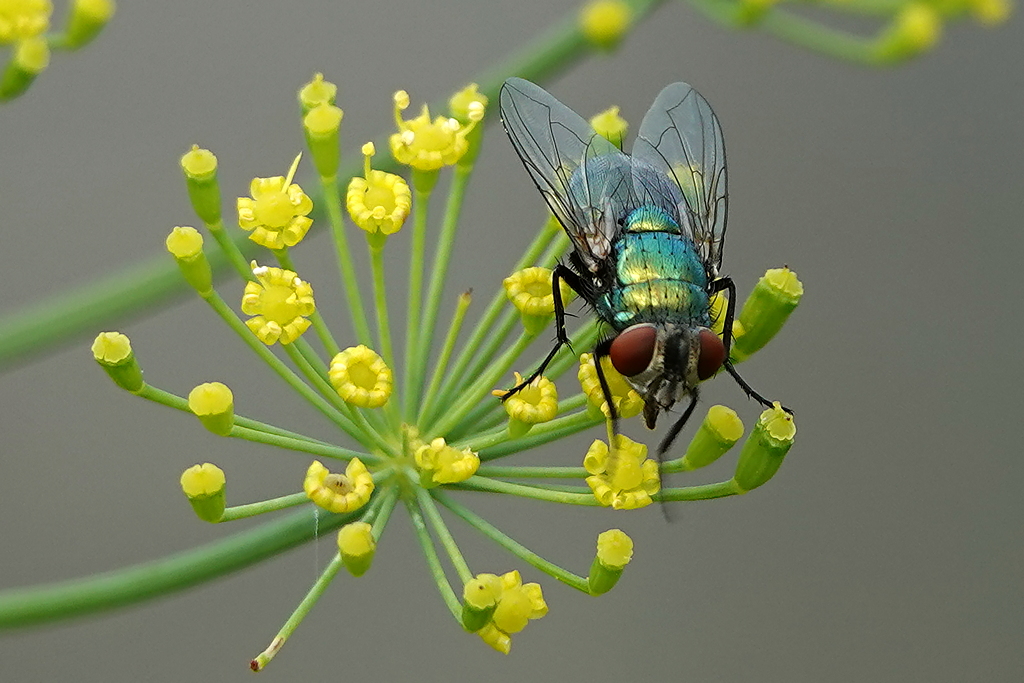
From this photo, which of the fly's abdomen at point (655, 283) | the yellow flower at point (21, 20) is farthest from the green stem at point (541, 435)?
the yellow flower at point (21, 20)

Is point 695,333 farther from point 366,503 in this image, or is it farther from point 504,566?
point 504,566

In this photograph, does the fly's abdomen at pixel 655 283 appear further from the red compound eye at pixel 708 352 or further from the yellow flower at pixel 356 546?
the yellow flower at pixel 356 546

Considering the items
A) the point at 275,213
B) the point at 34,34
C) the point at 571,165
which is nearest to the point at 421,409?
the point at 275,213

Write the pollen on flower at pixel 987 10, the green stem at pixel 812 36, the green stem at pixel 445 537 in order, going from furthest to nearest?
the green stem at pixel 445 537
the green stem at pixel 812 36
the pollen on flower at pixel 987 10

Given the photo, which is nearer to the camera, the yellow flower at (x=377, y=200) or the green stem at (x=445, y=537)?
the green stem at (x=445, y=537)

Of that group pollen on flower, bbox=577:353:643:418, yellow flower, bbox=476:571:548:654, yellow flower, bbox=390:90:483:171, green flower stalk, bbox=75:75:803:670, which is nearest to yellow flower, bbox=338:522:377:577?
green flower stalk, bbox=75:75:803:670

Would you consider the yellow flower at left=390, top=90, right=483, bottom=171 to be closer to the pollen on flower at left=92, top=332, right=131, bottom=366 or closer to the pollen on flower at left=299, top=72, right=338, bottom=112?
the pollen on flower at left=299, top=72, right=338, bottom=112
